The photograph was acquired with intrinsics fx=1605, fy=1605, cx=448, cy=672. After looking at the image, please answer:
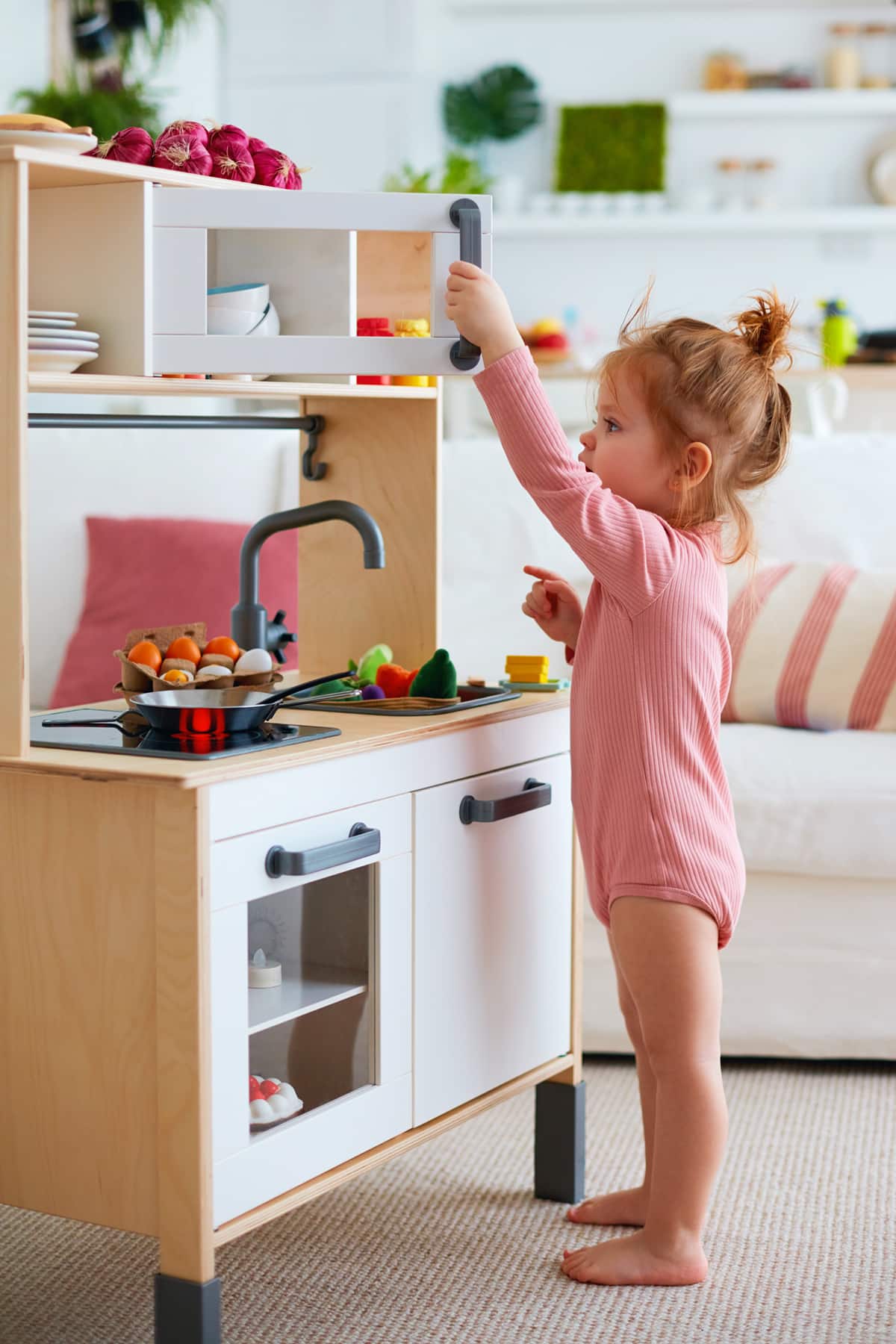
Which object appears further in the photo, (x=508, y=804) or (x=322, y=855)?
(x=508, y=804)

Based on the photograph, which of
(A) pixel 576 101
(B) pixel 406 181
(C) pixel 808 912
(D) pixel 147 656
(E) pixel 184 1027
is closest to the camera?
(E) pixel 184 1027

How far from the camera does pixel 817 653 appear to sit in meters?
2.58

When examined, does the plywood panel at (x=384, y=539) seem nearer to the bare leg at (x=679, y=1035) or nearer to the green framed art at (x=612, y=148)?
the bare leg at (x=679, y=1035)

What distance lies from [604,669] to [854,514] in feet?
4.80

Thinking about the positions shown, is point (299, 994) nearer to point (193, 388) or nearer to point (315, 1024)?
point (315, 1024)

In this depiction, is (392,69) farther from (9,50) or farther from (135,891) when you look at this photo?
(135,891)

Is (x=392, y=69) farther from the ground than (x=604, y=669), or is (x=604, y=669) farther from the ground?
(x=392, y=69)

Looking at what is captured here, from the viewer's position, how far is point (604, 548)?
1.54 m

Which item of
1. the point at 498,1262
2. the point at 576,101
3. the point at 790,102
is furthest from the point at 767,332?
the point at 576,101

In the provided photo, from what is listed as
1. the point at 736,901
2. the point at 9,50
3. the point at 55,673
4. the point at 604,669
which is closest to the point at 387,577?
the point at 604,669

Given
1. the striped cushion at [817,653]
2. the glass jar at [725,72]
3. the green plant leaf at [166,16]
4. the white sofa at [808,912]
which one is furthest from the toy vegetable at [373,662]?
the glass jar at [725,72]

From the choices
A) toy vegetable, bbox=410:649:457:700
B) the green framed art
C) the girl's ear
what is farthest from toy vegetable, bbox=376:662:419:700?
the green framed art

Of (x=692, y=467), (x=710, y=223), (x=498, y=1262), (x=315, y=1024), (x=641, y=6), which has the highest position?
(x=641, y=6)

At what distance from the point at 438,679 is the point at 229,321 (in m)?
0.44
